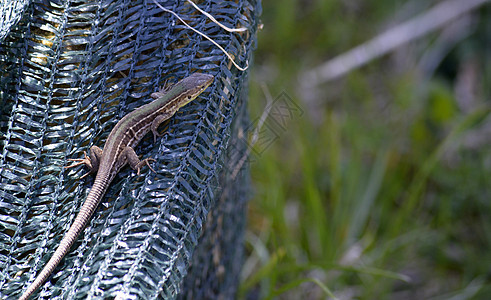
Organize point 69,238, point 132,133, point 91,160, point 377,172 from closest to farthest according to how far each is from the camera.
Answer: point 69,238 → point 91,160 → point 132,133 → point 377,172

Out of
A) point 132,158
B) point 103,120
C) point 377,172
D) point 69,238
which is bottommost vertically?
point 377,172

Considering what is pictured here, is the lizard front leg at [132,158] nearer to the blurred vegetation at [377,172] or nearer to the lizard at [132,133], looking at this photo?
the lizard at [132,133]

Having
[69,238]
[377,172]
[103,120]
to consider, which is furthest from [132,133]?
[377,172]

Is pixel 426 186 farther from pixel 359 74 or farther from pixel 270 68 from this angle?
pixel 270 68

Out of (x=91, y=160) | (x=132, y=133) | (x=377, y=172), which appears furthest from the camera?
(x=377, y=172)

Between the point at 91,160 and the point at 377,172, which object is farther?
the point at 377,172

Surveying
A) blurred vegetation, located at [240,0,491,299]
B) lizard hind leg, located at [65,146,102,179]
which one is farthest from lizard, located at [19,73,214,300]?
blurred vegetation, located at [240,0,491,299]

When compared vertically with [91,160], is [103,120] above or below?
above

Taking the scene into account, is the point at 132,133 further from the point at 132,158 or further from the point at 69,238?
the point at 69,238
